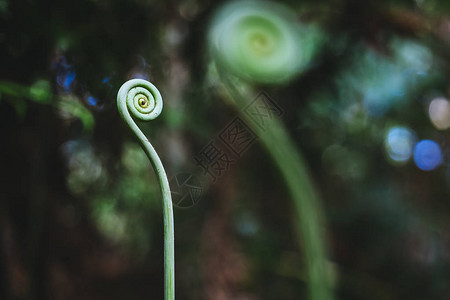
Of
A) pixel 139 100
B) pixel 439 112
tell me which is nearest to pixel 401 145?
pixel 439 112

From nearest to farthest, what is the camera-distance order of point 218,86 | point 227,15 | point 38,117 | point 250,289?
point 38,117 < point 227,15 < point 218,86 < point 250,289

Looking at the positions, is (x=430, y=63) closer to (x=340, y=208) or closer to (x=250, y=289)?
(x=340, y=208)

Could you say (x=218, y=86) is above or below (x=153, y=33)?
above

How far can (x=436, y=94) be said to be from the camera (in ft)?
3.33

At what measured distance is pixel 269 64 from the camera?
73cm

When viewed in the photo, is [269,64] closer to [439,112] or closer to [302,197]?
[302,197]

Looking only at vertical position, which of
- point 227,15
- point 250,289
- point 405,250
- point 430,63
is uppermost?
point 430,63

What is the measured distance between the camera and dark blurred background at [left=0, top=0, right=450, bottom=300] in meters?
0.50

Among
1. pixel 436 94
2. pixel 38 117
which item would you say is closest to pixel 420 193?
pixel 436 94

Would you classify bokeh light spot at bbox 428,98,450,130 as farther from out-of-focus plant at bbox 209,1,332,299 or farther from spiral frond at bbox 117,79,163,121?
spiral frond at bbox 117,79,163,121

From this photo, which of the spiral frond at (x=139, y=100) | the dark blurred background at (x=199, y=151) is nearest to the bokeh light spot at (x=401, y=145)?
the dark blurred background at (x=199, y=151)

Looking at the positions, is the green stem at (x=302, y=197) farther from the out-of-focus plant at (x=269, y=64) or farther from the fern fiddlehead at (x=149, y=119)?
the fern fiddlehead at (x=149, y=119)

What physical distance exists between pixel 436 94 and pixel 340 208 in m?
0.42

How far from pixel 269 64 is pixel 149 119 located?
51 cm
